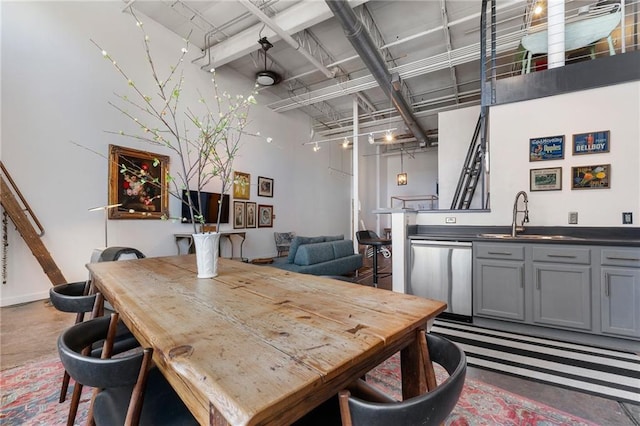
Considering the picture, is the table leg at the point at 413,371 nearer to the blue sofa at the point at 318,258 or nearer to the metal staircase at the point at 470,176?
the blue sofa at the point at 318,258

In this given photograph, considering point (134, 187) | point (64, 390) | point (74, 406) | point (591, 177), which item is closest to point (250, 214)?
point (134, 187)

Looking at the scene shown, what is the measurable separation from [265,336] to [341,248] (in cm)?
442

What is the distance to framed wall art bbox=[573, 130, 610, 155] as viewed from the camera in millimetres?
2926

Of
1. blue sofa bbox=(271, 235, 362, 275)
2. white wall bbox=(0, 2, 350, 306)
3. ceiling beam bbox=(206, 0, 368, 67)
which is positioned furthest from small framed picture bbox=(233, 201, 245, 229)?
ceiling beam bbox=(206, 0, 368, 67)

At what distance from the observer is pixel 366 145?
427 inches

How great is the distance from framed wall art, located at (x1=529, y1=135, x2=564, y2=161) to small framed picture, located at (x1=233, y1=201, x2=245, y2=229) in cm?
563

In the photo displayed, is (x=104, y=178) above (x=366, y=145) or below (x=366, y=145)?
below

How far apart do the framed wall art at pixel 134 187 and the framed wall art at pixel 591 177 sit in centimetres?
548

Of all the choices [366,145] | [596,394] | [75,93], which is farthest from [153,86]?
[366,145]

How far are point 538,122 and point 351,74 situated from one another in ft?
13.9

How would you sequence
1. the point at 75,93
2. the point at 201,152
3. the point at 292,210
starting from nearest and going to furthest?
the point at 201,152 < the point at 75,93 < the point at 292,210

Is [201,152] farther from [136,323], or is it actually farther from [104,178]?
[104,178]

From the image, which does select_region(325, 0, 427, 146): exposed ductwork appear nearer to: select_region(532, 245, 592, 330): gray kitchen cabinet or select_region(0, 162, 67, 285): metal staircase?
select_region(532, 245, 592, 330): gray kitchen cabinet

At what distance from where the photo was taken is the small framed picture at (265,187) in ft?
23.7
